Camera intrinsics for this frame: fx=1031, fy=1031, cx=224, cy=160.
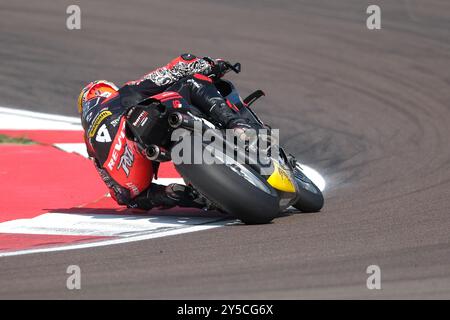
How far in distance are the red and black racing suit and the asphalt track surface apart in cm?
88

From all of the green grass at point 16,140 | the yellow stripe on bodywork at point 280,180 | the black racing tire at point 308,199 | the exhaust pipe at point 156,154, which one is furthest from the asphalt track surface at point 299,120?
the green grass at point 16,140

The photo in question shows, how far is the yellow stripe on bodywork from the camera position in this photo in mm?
7019

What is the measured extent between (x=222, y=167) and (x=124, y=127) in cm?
101

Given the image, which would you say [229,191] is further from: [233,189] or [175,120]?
[175,120]

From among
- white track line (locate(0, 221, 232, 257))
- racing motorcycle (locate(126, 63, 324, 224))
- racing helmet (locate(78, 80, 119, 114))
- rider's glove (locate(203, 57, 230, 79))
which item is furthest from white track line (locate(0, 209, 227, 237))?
rider's glove (locate(203, 57, 230, 79))

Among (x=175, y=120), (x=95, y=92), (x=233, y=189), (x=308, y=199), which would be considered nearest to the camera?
(x=233, y=189)

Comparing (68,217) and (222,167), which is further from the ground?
(222,167)

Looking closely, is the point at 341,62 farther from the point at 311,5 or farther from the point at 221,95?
the point at 221,95

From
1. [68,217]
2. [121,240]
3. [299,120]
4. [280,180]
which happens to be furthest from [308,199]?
[299,120]

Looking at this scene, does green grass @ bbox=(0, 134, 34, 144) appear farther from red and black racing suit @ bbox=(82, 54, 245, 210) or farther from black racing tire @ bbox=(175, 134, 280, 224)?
black racing tire @ bbox=(175, 134, 280, 224)

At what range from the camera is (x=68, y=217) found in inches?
302
